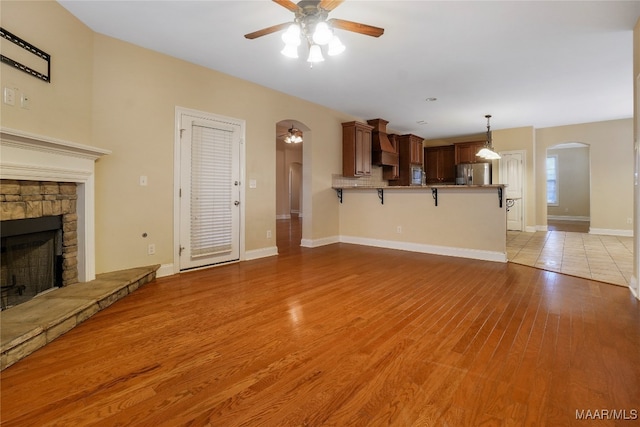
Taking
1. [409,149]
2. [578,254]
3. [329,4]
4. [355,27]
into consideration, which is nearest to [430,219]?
[578,254]

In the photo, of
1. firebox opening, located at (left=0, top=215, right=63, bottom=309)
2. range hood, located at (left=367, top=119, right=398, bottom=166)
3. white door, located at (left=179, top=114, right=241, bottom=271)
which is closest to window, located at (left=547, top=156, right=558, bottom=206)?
range hood, located at (left=367, top=119, right=398, bottom=166)

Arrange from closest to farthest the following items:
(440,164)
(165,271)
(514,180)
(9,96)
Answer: (9,96), (165,271), (514,180), (440,164)

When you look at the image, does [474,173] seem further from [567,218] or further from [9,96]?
[9,96]

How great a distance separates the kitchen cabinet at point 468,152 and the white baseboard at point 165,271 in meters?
7.70

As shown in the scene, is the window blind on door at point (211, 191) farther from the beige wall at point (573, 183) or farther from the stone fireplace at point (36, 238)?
the beige wall at point (573, 183)

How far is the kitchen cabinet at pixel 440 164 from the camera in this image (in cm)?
889

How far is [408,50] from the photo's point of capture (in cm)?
355

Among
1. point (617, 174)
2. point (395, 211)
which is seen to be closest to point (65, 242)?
point (395, 211)

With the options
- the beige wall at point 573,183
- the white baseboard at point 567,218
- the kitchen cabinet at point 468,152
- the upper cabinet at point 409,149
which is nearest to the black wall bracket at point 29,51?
the upper cabinet at point 409,149

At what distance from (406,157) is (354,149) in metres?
2.28

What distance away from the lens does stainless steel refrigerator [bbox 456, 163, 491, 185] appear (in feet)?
26.4

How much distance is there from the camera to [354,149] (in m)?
6.19

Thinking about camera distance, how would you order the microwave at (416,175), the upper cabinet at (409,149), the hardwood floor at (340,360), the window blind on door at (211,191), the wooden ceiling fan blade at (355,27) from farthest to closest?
the microwave at (416,175)
the upper cabinet at (409,149)
the window blind on door at (211,191)
the wooden ceiling fan blade at (355,27)
the hardwood floor at (340,360)

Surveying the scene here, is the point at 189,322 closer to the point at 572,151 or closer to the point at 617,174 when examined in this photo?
the point at 617,174
